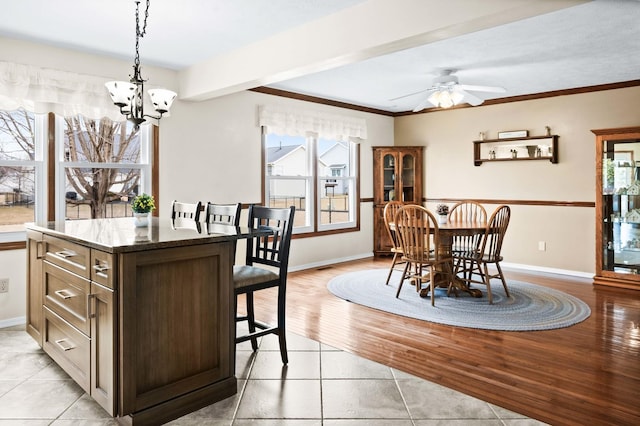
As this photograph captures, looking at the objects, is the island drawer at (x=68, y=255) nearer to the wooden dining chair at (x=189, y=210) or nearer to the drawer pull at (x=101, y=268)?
the drawer pull at (x=101, y=268)

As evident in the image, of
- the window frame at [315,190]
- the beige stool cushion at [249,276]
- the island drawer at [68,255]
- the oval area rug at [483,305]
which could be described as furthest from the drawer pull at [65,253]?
the window frame at [315,190]

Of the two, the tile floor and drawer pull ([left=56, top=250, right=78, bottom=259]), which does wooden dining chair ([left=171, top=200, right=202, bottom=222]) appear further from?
the tile floor

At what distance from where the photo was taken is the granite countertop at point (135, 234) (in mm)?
2049

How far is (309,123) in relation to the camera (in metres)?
6.04

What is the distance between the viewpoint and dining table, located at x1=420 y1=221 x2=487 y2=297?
426 centimetres

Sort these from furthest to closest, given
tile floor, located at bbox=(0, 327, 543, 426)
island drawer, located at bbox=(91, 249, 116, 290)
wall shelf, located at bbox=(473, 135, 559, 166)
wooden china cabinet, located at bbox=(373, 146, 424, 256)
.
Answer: wooden china cabinet, located at bbox=(373, 146, 424, 256) < wall shelf, located at bbox=(473, 135, 559, 166) < tile floor, located at bbox=(0, 327, 543, 426) < island drawer, located at bbox=(91, 249, 116, 290)

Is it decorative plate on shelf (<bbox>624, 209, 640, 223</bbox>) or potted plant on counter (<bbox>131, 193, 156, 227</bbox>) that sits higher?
potted plant on counter (<bbox>131, 193, 156, 227</bbox>)

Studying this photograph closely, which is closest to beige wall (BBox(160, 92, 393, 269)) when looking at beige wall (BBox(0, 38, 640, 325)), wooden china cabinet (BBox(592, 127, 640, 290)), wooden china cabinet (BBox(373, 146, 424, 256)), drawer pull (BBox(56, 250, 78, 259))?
beige wall (BBox(0, 38, 640, 325))

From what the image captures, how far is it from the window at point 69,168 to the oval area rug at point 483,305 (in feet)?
7.95

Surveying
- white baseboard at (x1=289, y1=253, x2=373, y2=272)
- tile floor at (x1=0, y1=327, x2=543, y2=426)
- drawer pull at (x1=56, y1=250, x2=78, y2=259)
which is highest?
drawer pull at (x1=56, y1=250, x2=78, y2=259)

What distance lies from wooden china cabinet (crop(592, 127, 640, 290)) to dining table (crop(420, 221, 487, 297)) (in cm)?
173

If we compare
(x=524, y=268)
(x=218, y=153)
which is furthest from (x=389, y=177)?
(x=218, y=153)

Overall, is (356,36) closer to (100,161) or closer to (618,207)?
(100,161)

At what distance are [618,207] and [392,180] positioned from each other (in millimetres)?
3069
